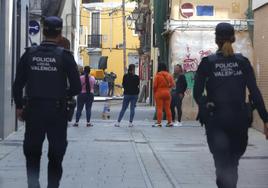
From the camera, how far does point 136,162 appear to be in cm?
1215

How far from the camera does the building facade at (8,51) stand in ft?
50.1

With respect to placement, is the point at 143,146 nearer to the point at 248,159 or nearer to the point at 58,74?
the point at 248,159

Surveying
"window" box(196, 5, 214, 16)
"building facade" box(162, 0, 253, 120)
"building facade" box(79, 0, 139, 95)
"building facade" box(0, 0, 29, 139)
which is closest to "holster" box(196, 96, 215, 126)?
"building facade" box(0, 0, 29, 139)

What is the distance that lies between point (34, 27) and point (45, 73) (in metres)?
14.1

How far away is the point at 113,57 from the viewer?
222 ft

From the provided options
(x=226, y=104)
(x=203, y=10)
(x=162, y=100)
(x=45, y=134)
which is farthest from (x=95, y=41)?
(x=226, y=104)

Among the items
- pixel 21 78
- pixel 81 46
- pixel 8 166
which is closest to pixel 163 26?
pixel 8 166

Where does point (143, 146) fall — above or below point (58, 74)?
below

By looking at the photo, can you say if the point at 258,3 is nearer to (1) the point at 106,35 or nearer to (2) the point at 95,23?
Answer: (1) the point at 106,35

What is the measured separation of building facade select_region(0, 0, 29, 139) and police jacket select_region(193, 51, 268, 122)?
8564 millimetres

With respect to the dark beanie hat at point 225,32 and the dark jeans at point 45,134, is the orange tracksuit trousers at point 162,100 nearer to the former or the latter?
the dark jeans at point 45,134

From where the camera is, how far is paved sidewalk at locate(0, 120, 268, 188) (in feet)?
32.9

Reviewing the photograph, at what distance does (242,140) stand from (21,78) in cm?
232

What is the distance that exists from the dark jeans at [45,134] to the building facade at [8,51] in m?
7.86
